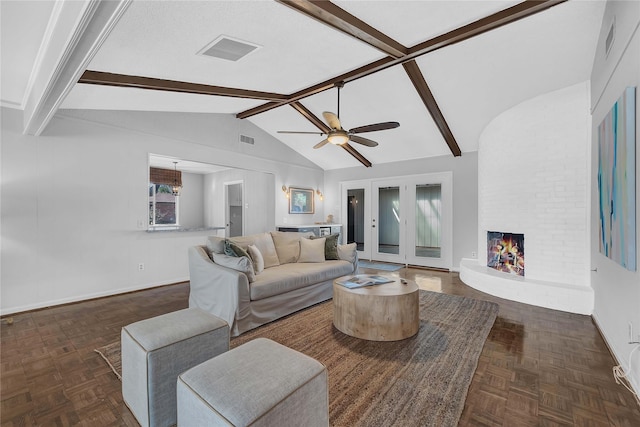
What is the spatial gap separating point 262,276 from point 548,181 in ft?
12.5

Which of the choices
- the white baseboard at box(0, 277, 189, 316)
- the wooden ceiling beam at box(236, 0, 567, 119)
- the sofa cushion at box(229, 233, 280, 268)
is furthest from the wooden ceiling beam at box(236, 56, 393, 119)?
the white baseboard at box(0, 277, 189, 316)

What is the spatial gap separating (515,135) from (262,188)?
5.07 m

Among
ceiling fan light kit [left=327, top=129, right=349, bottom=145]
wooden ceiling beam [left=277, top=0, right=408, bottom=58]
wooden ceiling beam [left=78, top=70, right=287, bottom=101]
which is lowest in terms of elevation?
ceiling fan light kit [left=327, top=129, right=349, bottom=145]

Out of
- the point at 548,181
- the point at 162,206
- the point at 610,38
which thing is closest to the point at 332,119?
the point at 610,38

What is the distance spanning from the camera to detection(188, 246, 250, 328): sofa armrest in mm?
2822

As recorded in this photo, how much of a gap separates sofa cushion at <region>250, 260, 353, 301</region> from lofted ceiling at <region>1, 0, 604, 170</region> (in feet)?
7.82

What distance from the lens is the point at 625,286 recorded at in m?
2.21

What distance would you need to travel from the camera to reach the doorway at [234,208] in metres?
7.61

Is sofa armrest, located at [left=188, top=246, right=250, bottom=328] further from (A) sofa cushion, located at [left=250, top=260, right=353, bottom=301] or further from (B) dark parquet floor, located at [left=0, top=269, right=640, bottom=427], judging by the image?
(B) dark parquet floor, located at [left=0, top=269, right=640, bottom=427]

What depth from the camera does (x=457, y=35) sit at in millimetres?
3066

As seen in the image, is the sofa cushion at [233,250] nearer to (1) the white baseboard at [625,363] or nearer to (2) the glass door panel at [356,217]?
(1) the white baseboard at [625,363]

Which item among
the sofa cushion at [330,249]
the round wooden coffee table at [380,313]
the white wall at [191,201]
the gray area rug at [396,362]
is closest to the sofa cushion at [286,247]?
the sofa cushion at [330,249]

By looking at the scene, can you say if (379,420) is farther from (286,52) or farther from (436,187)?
(436,187)

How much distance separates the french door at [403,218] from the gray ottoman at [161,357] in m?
5.36
